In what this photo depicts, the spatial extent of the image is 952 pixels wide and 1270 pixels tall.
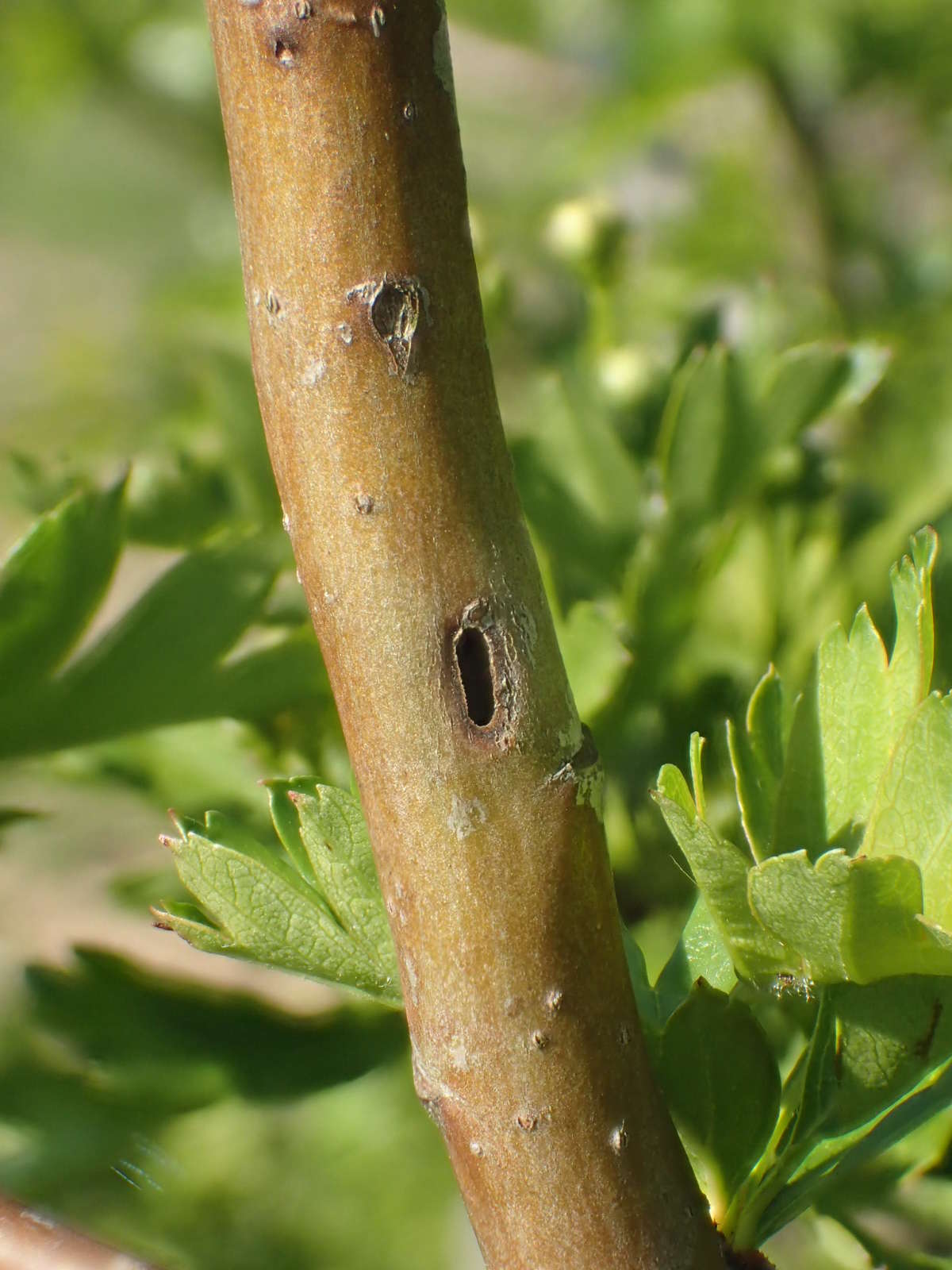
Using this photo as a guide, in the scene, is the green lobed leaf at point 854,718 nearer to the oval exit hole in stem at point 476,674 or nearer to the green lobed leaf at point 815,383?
the oval exit hole in stem at point 476,674

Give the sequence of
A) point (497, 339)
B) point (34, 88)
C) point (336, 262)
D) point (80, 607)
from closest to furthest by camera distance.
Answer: point (336, 262) → point (80, 607) → point (497, 339) → point (34, 88)

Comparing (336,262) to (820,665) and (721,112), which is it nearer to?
(820,665)

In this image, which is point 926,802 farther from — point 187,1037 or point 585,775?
point 187,1037

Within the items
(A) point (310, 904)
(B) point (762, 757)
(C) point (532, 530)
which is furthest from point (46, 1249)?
(C) point (532, 530)

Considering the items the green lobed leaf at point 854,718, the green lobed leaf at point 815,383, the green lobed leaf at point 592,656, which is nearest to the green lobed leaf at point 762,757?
the green lobed leaf at point 854,718

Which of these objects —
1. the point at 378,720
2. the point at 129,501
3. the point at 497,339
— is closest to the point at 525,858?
the point at 378,720

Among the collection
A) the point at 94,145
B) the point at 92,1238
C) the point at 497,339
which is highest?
the point at 94,145

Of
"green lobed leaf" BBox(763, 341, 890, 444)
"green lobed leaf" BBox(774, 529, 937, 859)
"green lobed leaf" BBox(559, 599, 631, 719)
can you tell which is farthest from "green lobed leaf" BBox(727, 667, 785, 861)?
"green lobed leaf" BBox(763, 341, 890, 444)

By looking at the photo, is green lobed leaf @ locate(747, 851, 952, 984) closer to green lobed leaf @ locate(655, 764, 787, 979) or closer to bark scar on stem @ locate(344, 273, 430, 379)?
green lobed leaf @ locate(655, 764, 787, 979)
